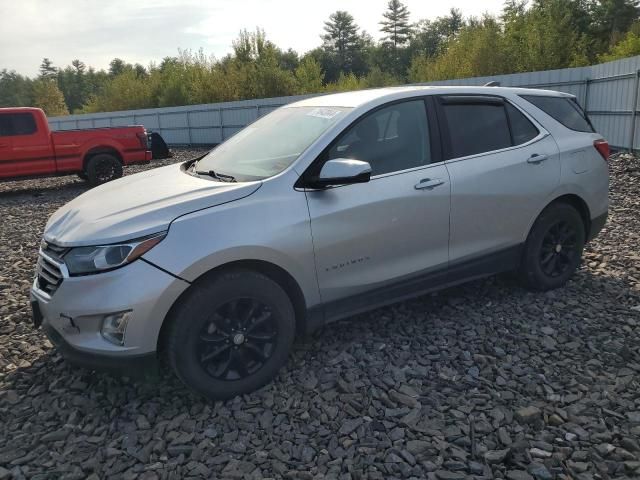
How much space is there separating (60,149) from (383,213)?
10950mm

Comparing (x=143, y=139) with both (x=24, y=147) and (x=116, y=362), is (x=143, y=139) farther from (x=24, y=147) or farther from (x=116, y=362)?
(x=116, y=362)

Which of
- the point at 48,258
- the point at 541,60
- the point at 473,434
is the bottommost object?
the point at 473,434

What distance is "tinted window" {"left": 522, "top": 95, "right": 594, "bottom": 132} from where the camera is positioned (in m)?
4.36

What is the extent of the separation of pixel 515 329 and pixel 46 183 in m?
13.7

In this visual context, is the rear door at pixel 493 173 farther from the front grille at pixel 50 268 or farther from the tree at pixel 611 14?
the tree at pixel 611 14

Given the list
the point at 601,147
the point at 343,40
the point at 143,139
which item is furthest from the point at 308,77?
the point at 343,40

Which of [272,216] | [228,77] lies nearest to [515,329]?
[272,216]

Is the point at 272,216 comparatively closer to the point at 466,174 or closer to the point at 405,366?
the point at 405,366

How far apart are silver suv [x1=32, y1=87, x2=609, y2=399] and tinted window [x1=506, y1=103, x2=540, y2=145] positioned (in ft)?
0.04

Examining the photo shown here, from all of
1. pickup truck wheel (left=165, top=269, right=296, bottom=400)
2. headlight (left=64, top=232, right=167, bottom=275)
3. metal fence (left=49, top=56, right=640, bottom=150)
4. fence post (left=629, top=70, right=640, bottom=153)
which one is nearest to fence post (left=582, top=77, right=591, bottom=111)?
metal fence (left=49, top=56, right=640, bottom=150)

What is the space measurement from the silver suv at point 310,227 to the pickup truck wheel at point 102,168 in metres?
9.32

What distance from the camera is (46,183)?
1413 centimetres

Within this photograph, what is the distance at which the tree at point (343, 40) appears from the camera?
73.0 meters

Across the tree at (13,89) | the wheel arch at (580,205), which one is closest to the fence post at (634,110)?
the wheel arch at (580,205)
